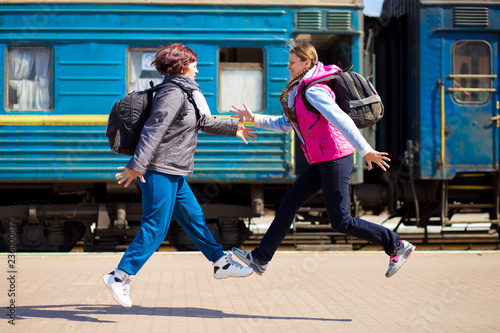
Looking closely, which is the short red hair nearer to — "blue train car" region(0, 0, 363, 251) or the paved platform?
the paved platform

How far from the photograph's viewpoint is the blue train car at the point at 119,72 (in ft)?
28.8

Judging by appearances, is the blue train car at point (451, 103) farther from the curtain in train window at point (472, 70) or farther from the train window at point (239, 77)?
the train window at point (239, 77)

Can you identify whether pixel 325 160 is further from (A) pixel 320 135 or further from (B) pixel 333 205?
(B) pixel 333 205

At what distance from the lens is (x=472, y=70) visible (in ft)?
30.9

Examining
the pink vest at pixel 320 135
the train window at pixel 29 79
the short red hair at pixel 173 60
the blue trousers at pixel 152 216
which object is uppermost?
the train window at pixel 29 79

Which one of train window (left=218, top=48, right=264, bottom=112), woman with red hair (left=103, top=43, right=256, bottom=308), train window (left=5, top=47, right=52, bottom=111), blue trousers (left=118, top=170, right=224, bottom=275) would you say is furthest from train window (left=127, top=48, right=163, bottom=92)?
blue trousers (left=118, top=170, right=224, bottom=275)

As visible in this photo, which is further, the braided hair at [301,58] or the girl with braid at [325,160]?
the braided hair at [301,58]

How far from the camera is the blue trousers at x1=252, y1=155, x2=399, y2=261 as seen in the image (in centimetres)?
471

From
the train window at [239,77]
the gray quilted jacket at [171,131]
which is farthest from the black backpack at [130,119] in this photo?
the train window at [239,77]

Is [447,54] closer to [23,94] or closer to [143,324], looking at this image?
[23,94]

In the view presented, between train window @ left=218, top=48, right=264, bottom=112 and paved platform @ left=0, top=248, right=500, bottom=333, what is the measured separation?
87.5 inches

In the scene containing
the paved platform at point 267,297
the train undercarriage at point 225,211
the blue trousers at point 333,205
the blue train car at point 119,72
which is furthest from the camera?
the train undercarriage at point 225,211

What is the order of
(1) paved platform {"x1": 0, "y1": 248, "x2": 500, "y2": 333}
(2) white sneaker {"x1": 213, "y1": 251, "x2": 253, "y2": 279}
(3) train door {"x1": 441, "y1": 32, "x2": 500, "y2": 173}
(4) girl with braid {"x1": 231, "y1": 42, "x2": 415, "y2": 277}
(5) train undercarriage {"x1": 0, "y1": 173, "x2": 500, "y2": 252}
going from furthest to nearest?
(3) train door {"x1": 441, "y1": 32, "x2": 500, "y2": 173}
(5) train undercarriage {"x1": 0, "y1": 173, "x2": 500, "y2": 252}
(2) white sneaker {"x1": 213, "y1": 251, "x2": 253, "y2": 279}
(4) girl with braid {"x1": 231, "y1": 42, "x2": 415, "y2": 277}
(1) paved platform {"x1": 0, "y1": 248, "x2": 500, "y2": 333}

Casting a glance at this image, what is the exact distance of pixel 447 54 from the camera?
367 inches
